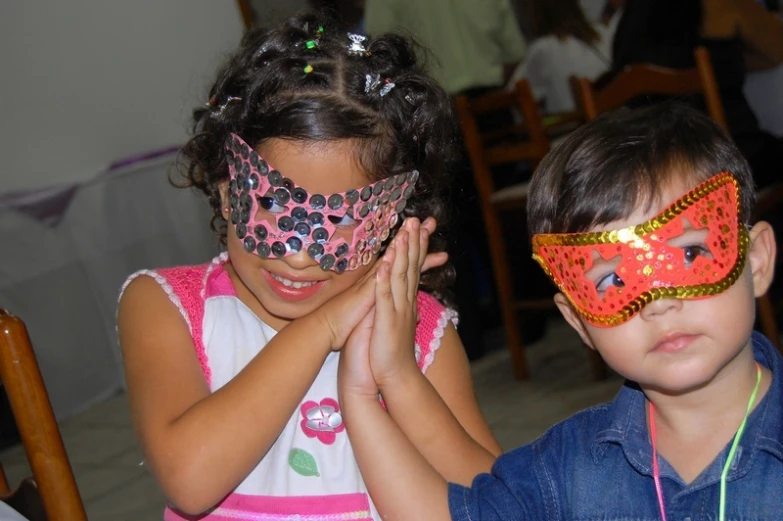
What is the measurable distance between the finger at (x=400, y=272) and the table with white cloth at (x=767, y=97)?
236 centimetres

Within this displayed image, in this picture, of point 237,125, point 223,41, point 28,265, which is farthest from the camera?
point 223,41

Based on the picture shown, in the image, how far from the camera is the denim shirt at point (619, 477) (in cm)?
104

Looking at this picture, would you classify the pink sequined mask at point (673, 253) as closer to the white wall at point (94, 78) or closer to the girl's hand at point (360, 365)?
the girl's hand at point (360, 365)

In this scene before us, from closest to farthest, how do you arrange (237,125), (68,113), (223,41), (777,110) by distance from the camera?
(237,125), (777,110), (68,113), (223,41)

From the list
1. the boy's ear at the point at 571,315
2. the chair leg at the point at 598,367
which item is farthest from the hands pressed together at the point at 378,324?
the chair leg at the point at 598,367

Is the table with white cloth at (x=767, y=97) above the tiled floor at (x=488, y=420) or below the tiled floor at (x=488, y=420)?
above

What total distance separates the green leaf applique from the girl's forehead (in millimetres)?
407

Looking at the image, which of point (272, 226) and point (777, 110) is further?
point (777, 110)

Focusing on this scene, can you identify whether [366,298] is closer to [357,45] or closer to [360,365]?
[360,365]

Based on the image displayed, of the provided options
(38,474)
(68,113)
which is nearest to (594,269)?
(38,474)

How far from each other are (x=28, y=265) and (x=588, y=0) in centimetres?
322

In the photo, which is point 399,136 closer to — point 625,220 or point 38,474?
point 625,220

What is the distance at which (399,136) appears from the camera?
143 centimetres

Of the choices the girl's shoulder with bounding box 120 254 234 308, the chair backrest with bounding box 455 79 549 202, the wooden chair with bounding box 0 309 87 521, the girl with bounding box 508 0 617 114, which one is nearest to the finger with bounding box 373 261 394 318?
the girl's shoulder with bounding box 120 254 234 308
